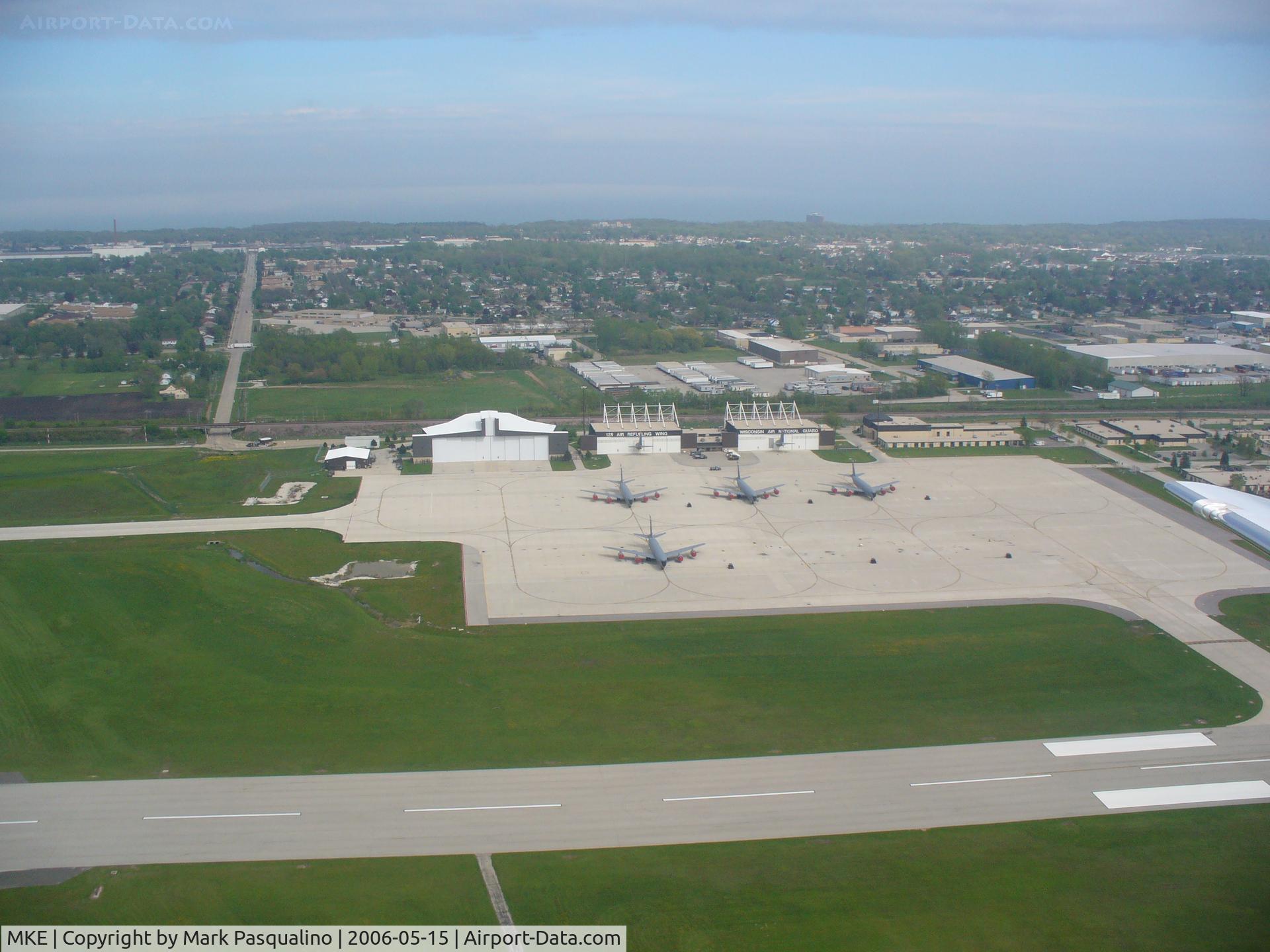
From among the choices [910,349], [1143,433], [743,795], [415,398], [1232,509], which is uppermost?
[1232,509]

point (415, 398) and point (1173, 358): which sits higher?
point (1173, 358)

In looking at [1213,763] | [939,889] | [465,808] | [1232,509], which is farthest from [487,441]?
[1232,509]

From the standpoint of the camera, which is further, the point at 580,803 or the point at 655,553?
the point at 655,553

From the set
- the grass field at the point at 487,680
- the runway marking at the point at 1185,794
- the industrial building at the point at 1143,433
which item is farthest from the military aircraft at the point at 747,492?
the runway marking at the point at 1185,794

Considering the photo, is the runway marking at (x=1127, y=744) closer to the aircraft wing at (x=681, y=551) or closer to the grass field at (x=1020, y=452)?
the aircraft wing at (x=681, y=551)

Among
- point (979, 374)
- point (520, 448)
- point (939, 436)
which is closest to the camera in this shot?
point (520, 448)

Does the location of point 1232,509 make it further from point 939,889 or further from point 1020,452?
point 1020,452
